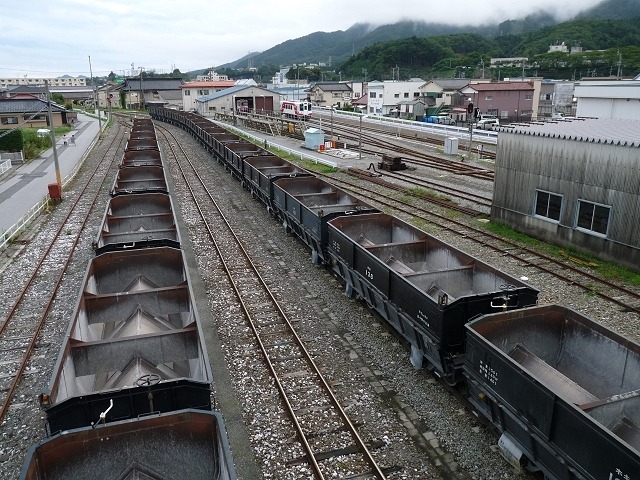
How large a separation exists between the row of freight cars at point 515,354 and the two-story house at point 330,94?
9771 cm

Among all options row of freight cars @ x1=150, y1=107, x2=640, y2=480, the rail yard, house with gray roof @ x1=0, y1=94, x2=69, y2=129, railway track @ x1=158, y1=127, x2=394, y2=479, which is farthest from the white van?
house with gray roof @ x1=0, y1=94, x2=69, y2=129

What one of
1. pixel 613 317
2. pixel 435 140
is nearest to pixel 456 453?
pixel 613 317

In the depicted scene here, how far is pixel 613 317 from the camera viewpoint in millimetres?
12469

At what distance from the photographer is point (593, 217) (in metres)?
16.0

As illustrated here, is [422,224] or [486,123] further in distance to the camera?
[486,123]

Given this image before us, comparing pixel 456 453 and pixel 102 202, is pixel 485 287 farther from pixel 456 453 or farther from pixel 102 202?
pixel 102 202

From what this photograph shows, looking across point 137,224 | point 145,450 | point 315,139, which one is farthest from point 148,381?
point 315,139

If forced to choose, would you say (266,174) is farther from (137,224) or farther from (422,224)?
(137,224)

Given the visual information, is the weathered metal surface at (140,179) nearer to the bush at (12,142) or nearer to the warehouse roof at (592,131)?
the warehouse roof at (592,131)

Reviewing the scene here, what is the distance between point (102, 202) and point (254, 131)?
106 ft

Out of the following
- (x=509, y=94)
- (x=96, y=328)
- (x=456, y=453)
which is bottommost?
(x=456, y=453)

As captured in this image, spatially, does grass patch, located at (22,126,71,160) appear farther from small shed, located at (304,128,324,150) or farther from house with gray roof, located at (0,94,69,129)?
small shed, located at (304,128,324,150)

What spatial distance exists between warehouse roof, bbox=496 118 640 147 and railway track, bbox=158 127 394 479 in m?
10.9

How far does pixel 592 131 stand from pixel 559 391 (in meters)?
12.6
